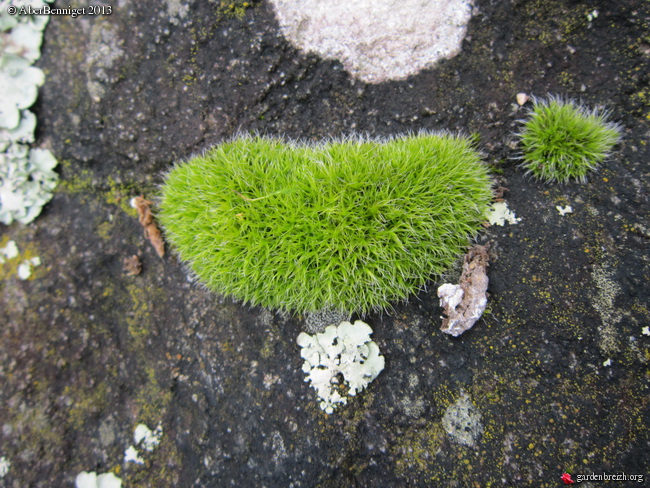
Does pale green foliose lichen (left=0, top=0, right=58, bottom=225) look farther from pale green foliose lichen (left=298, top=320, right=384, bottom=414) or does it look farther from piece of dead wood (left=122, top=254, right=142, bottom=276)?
pale green foliose lichen (left=298, top=320, right=384, bottom=414)

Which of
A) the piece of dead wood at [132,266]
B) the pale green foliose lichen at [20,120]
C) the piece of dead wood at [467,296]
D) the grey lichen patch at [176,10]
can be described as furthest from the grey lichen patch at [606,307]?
the pale green foliose lichen at [20,120]

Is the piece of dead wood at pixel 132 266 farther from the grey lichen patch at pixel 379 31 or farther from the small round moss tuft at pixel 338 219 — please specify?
the grey lichen patch at pixel 379 31

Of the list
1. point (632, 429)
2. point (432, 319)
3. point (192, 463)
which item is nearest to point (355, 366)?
point (432, 319)

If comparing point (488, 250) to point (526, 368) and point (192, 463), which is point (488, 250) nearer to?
point (526, 368)

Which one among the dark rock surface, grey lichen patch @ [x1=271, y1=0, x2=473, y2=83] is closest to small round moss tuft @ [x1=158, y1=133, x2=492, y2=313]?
the dark rock surface

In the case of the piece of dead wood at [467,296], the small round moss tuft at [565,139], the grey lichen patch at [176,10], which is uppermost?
the grey lichen patch at [176,10]
